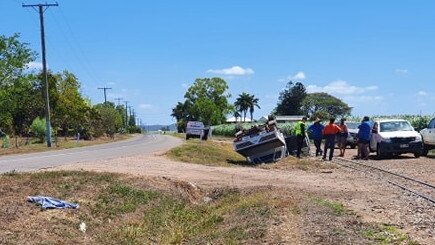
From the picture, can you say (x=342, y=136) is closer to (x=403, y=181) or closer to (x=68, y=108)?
(x=403, y=181)

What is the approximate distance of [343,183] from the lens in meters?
15.1

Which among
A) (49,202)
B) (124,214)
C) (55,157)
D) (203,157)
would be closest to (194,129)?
(55,157)

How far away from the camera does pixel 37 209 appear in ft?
33.5

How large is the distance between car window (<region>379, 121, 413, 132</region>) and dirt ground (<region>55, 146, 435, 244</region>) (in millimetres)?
4127

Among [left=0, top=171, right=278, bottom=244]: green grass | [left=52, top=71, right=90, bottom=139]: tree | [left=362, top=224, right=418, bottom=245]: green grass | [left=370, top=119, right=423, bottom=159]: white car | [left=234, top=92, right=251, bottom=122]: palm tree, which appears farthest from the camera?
[left=234, top=92, right=251, bottom=122]: palm tree

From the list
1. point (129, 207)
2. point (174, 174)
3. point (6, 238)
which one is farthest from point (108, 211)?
point (174, 174)

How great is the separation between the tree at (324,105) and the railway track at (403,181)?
370 feet

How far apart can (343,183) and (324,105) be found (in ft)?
405

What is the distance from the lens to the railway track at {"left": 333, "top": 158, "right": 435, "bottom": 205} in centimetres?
1241

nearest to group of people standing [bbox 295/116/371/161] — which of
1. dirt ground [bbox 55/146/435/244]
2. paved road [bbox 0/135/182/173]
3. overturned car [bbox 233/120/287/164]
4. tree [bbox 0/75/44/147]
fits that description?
overturned car [bbox 233/120/287/164]

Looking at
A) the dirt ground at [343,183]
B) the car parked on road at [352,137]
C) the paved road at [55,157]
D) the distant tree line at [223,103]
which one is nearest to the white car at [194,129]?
the car parked on road at [352,137]

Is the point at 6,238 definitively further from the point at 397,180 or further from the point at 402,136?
the point at 402,136

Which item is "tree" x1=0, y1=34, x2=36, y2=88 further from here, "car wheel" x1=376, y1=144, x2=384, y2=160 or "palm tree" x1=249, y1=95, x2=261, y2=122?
"palm tree" x1=249, y1=95, x2=261, y2=122

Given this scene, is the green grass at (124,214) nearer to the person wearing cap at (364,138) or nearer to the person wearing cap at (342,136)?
the person wearing cap at (364,138)
